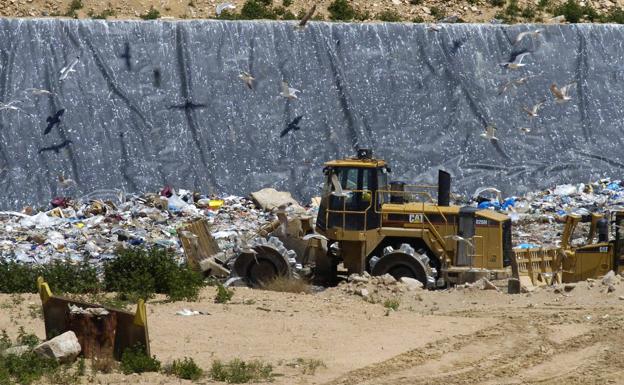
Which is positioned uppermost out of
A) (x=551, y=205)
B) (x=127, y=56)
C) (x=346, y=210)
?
(x=127, y=56)

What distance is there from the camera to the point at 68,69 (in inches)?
1176

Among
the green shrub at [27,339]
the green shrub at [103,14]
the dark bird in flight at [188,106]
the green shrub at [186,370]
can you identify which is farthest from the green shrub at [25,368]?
the green shrub at [103,14]

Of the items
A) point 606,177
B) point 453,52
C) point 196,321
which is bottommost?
point 196,321

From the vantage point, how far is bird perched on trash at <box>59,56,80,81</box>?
2995 cm

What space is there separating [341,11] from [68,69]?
8.55 metres

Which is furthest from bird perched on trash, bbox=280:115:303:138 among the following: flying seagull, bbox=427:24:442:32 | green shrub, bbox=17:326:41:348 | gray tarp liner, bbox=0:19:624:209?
green shrub, bbox=17:326:41:348

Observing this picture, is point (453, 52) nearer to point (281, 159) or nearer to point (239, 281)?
point (281, 159)

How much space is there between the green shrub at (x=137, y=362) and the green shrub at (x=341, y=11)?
22.4 metres

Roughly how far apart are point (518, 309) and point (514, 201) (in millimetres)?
11616

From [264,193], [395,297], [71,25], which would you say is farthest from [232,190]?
[395,297]

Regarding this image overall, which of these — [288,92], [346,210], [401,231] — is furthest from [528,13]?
[346,210]

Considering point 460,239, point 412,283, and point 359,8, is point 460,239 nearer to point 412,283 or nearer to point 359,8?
point 412,283

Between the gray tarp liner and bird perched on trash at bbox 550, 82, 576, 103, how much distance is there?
32cm

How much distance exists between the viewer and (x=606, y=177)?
1230 inches
